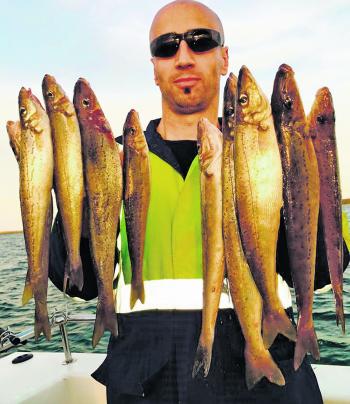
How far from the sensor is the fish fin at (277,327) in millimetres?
2367

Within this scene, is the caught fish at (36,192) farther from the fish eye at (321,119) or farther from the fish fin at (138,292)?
the fish eye at (321,119)

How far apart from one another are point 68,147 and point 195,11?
1.57 m

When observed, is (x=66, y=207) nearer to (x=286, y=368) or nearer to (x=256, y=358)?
(x=256, y=358)

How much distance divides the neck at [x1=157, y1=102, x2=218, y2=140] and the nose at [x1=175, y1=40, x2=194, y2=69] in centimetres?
41

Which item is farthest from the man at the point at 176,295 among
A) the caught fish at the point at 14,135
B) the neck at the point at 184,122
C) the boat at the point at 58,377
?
the boat at the point at 58,377

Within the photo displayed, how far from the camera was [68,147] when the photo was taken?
254 centimetres

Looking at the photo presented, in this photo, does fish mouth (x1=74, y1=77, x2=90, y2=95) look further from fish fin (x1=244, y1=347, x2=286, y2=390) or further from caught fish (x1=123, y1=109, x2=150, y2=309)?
fish fin (x1=244, y1=347, x2=286, y2=390)

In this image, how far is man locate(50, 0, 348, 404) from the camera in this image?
288 centimetres

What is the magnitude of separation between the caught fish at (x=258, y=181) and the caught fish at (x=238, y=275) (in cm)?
7

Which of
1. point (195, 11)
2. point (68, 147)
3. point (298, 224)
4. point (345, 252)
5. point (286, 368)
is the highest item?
point (195, 11)

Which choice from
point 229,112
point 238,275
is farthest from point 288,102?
point 238,275

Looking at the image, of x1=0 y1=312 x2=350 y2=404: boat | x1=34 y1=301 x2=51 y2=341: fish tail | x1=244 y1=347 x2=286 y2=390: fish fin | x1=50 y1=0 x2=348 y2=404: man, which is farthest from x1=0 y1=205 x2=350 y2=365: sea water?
x1=244 y1=347 x2=286 y2=390: fish fin

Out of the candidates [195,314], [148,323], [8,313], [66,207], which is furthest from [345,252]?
[8,313]

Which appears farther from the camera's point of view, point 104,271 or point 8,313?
point 8,313
